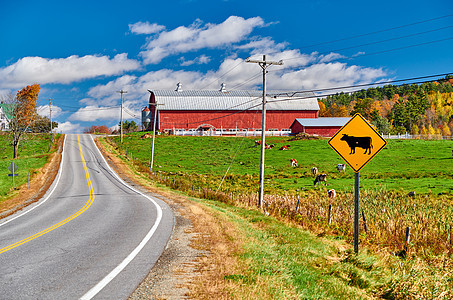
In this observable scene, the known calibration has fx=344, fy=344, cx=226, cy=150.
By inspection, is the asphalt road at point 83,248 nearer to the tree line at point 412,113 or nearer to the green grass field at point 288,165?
the green grass field at point 288,165

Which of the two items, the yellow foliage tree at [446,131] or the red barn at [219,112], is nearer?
the red barn at [219,112]

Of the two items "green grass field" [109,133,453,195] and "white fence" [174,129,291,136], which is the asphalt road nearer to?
"green grass field" [109,133,453,195]

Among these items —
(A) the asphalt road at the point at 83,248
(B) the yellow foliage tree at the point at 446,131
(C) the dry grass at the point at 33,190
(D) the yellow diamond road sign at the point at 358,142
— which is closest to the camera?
(A) the asphalt road at the point at 83,248

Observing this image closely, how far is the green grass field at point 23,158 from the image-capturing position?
113 ft

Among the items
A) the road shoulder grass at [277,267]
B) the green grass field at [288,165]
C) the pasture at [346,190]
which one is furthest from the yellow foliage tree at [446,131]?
the road shoulder grass at [277,267]

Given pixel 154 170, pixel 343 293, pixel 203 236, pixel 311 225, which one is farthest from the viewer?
pixel 154 170

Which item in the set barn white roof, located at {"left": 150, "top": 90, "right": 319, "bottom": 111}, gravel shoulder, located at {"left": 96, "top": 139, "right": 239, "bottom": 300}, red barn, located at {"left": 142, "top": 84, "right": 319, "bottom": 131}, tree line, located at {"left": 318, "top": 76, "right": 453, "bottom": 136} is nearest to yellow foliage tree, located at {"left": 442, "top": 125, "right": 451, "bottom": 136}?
tree line, located at {"left": 318, "top": 76, "right": 453, "bottom": 136}

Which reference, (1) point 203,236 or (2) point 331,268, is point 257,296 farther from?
(1) point 203,236

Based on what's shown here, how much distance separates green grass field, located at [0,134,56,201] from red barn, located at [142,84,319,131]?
25.1 m

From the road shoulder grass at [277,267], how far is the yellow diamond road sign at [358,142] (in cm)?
263

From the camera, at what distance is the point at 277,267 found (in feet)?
24.9

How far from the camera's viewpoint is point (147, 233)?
1170 centimetres

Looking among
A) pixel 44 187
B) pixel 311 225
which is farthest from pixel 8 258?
pixel 44 187

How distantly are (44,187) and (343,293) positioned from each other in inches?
1237
